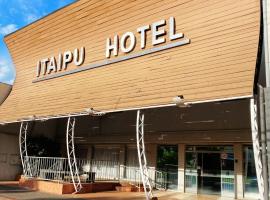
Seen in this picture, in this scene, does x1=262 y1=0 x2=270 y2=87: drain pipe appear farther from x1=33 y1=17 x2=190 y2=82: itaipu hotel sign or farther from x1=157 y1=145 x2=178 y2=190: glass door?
x1=157 y1=145 x2=178 y2=190: glass door

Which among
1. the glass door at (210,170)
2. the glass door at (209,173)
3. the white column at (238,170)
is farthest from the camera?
the glass door at (209,173)

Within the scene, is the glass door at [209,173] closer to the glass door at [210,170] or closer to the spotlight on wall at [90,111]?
the glass door at [210,170]

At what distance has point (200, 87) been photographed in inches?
449

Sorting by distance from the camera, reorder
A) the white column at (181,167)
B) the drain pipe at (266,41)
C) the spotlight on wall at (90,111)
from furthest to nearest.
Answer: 1. the white column at (181,167)
2. the spotlight on wall at (90,111)
3. the drain pipe at (266,41)

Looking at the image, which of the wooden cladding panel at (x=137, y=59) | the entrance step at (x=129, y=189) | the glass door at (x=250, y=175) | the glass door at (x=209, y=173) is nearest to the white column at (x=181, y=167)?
the glass door at (x=209, y=173)

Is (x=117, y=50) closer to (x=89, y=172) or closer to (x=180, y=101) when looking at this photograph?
(x=180, y=101)

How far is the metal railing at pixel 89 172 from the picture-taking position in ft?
56.5

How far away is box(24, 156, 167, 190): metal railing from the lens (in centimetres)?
1723

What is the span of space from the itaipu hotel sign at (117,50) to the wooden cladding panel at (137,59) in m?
0.21

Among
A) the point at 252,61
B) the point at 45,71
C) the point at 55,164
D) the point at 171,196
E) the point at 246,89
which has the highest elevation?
the point at 45,71

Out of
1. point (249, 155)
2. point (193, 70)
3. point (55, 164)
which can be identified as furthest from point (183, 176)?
point (193, 70)

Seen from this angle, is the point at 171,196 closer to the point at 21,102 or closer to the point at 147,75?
the point at 147,75

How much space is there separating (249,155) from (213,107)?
9.03ft

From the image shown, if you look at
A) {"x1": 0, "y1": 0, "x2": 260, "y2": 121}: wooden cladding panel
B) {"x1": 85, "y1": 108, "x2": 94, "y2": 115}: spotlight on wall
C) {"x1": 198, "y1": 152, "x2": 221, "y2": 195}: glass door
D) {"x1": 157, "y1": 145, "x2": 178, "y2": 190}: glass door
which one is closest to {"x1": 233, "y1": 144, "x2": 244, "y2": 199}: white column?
{"x1": 198, "y1": 152, "x2": 221, "y2": 195}: glass door
